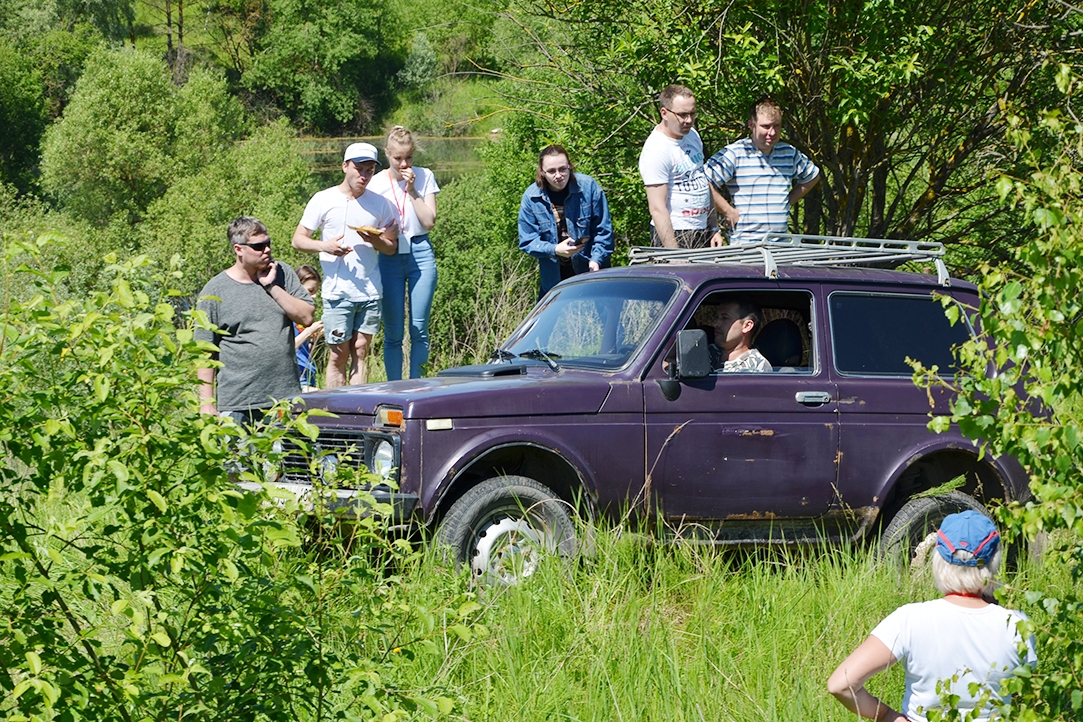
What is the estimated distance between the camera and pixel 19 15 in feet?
298

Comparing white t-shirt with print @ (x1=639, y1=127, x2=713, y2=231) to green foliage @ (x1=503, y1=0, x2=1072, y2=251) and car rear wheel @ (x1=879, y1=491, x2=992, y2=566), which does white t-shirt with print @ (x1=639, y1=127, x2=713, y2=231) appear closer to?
green foliage @ (x1=503, y1=0, x2=1072, y2=251)

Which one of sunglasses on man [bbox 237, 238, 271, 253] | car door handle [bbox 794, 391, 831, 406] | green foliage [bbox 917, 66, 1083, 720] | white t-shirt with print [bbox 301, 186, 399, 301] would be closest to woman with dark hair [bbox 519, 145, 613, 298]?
white t-shirt with print [bbox 301, 186, 399, 301]

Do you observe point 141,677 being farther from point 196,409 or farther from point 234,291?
point 234,291

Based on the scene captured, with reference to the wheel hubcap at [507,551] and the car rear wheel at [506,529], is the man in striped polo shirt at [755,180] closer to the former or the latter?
the car rear wheel at [506,529]

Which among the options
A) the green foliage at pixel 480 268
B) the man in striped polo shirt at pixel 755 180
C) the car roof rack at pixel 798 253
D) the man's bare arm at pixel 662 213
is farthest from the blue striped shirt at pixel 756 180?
the green foliage at pixel 480 268

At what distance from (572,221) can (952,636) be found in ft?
18.6

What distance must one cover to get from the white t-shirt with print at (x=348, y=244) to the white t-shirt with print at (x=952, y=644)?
588 centimetres

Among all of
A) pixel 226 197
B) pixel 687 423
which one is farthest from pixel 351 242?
pixel 226 197

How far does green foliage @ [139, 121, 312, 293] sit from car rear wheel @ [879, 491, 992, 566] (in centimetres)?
4823

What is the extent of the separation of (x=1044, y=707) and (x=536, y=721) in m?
2.14

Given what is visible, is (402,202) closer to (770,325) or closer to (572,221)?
(572,221)

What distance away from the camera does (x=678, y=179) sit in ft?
28.7

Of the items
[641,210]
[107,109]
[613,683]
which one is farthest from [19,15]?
[613,683]

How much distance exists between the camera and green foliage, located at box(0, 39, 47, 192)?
84.1 metres
